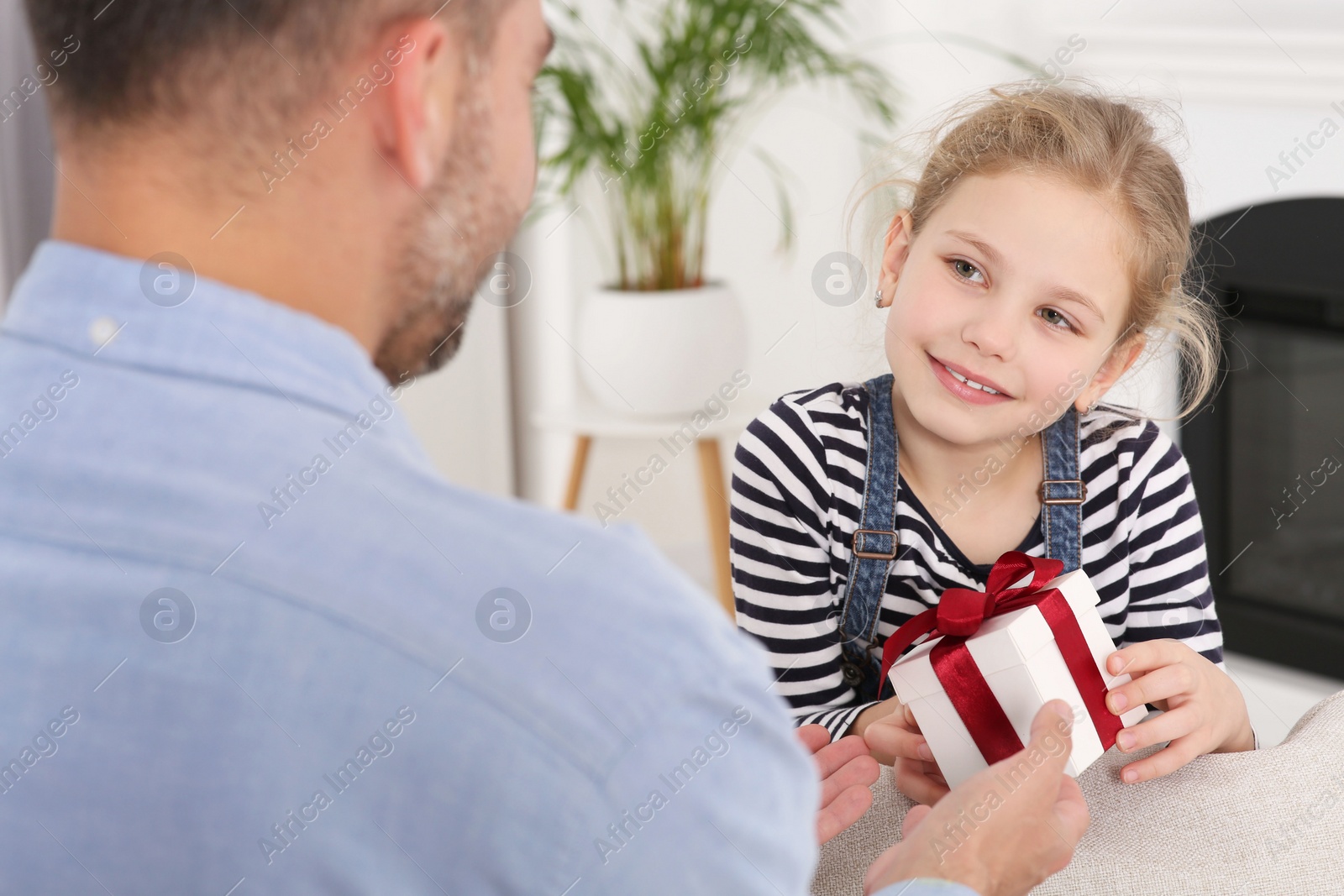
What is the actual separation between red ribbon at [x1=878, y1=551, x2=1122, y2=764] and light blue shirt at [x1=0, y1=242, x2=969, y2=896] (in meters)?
0.34

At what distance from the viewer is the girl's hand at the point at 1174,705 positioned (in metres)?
0.82

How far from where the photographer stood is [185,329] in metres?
0.50

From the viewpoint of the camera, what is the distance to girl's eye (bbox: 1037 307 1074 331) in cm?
101

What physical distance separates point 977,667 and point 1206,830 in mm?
161

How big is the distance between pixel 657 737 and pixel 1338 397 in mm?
1904

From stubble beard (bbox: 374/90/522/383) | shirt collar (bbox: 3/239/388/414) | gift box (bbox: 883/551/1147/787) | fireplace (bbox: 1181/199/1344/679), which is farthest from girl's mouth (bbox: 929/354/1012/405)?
fireplace (bbox: 1181/199/1344/679)

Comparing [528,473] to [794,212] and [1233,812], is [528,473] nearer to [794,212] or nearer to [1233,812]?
[794,212]

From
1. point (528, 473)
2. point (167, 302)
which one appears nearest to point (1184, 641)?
point (167, 302)

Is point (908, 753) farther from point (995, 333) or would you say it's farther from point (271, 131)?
point (271, 131)

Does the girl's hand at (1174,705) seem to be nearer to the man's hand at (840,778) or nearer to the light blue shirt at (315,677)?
the man's hand at (840,778)

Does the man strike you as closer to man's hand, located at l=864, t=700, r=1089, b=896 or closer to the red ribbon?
man's hand, located at l=864, t=700, r=1089, b=896

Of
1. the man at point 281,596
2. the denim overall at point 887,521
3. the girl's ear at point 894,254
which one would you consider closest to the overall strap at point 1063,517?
the denim overall at point 887,521

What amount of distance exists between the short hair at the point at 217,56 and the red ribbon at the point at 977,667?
0.52 meters

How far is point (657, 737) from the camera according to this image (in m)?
0.47
